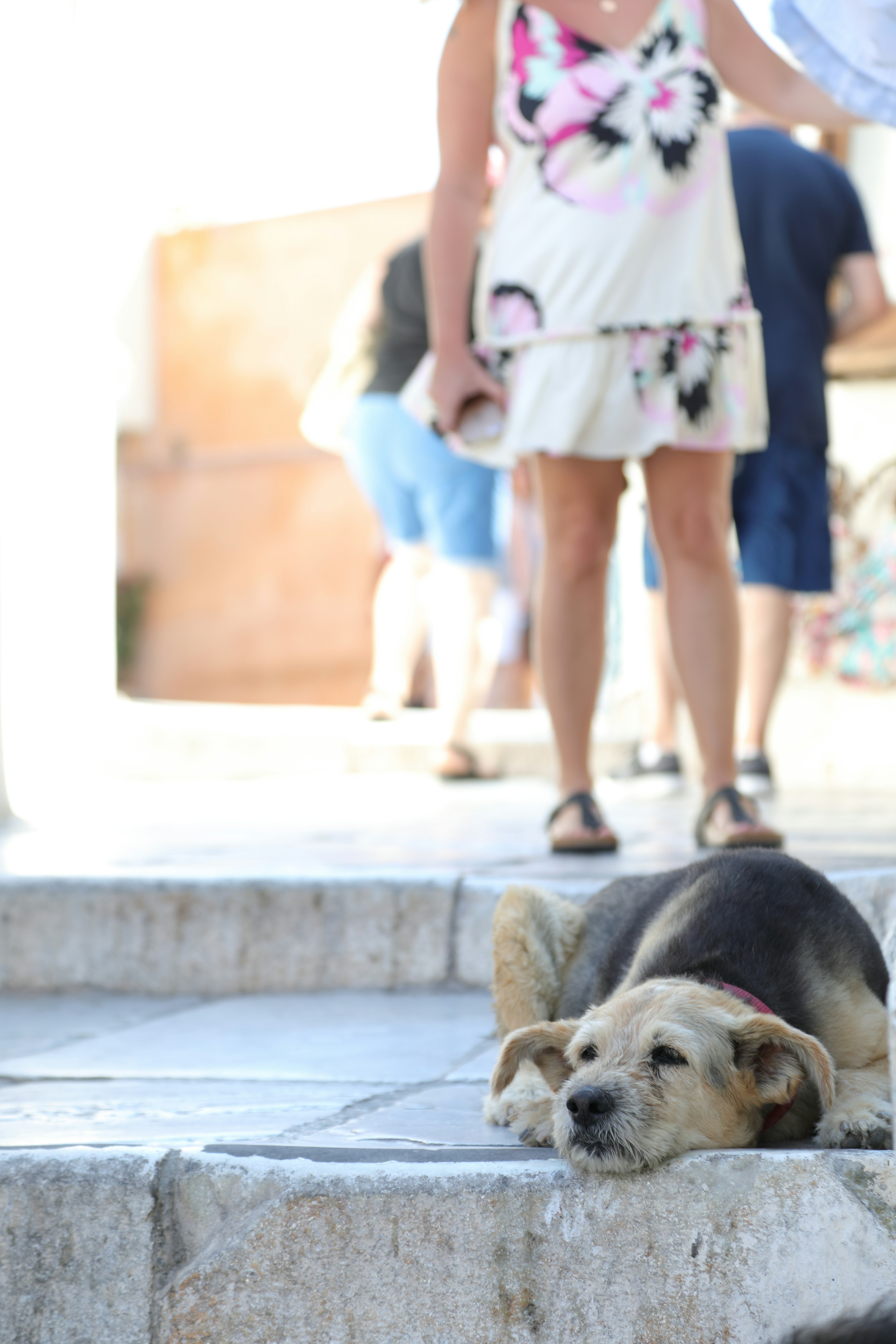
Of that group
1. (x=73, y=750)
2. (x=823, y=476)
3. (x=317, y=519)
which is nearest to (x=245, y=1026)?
(x=73, y=750)

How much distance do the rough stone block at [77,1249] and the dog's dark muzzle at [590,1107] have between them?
56 centimetres

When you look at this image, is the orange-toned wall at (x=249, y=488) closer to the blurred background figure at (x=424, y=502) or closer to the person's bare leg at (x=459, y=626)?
the blurred background figure at (x=424, y=502)

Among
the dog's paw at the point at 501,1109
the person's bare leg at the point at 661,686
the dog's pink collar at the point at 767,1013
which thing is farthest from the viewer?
the person's bare leg at the point at 661,686

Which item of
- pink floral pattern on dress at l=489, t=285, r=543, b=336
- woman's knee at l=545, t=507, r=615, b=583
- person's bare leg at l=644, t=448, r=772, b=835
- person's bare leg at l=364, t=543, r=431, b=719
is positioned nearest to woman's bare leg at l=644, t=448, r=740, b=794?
person's bare leg at l=644, t=448, r=772, b=835

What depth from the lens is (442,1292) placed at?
194cm

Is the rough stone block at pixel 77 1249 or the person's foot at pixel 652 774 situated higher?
the rough stone block at pixel 77 1249

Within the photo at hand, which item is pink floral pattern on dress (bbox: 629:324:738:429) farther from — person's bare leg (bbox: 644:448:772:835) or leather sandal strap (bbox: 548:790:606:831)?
leather sandal strap (bbox: 548:790:606:831)

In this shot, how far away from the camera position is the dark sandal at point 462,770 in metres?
7.01

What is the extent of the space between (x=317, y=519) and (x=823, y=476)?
12636 millimetres

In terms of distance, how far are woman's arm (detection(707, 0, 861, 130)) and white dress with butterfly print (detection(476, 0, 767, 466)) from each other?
6cm

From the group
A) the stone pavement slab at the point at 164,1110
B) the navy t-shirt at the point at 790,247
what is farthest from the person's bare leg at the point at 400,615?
the stone pavement slab at the point at 164,1110

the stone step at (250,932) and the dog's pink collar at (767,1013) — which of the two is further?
the stone step at (250,932)

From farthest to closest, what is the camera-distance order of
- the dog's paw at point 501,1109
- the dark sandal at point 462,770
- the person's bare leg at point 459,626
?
the dark sandal at point 462,770, the person's bare leg at point 459,626, the dog's paw at point 501,1109

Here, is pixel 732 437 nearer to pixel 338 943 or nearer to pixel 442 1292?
pixel 338 943
